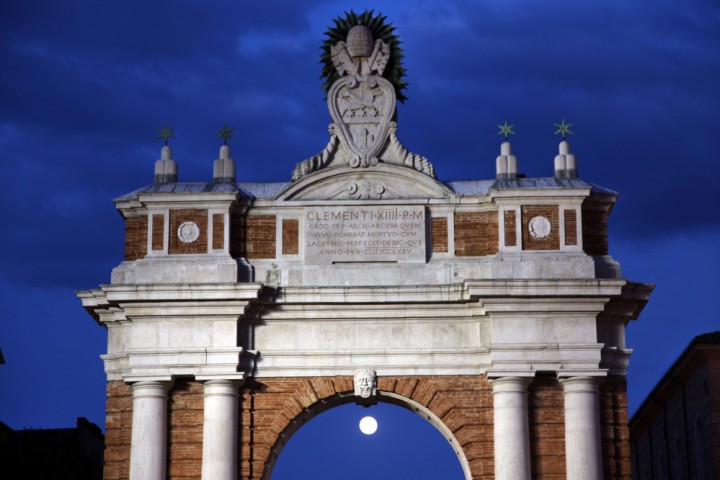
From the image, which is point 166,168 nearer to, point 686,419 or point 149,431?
point 149,431

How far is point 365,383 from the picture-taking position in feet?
115

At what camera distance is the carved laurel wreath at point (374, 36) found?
37.5m

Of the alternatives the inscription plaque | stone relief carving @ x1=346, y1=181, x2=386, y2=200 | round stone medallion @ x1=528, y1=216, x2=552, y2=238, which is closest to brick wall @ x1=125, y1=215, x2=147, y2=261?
the inscription plaque

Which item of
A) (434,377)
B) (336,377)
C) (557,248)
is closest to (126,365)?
(336,377)

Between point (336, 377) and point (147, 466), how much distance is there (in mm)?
4678

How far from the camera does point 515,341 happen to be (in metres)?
34.8

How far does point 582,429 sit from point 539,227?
477 cm

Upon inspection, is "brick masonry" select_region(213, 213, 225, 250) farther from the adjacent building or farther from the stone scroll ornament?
the adjacent building

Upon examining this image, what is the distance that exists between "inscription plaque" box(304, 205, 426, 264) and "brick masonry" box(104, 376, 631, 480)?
2.84 metres

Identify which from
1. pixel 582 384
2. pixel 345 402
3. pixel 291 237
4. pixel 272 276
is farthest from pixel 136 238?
pixel 582 384

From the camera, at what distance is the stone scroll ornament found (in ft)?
120

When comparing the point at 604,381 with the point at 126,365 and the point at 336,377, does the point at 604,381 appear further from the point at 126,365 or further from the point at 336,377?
the point at 126,365

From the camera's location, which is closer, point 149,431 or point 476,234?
point 149,431

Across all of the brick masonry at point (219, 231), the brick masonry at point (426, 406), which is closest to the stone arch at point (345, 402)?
the brick masonry at point (426, 406)
